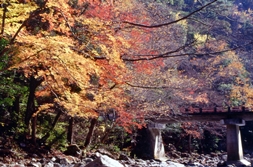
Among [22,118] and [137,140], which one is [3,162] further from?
[137,140]

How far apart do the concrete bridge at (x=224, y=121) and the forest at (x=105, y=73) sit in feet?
2.82

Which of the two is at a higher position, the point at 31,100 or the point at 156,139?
the point at 31,100

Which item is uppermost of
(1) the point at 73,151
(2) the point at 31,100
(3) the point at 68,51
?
(3) the point at 68,51

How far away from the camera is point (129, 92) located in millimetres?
16047

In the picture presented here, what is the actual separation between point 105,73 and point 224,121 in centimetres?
1192

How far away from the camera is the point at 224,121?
63.0ft

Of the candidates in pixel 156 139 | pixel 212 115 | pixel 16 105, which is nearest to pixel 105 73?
pixel 16 105

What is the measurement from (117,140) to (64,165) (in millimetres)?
8879

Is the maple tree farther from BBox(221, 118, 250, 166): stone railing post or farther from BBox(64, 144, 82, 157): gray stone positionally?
BBox(221, 118, 250, 166): stone railing post

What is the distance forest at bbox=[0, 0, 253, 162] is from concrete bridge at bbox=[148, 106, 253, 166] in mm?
861

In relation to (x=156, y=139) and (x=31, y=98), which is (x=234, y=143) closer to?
(x=156, y=139)

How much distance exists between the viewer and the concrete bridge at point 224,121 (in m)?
18.4

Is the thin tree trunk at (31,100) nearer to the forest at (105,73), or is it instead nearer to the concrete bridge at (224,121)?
the forest at (105,73)

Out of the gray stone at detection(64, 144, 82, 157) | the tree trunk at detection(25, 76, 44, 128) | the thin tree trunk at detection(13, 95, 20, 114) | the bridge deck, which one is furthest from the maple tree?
the bridge deck
